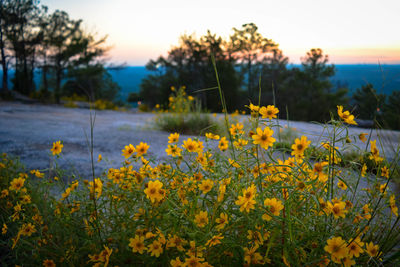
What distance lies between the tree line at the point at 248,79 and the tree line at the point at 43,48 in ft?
19.4

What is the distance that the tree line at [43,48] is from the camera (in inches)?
591

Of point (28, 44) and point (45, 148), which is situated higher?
point (28, 44)

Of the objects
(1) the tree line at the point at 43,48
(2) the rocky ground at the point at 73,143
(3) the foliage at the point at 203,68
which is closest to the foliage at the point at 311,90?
(3) the foliage at the point at 203,68

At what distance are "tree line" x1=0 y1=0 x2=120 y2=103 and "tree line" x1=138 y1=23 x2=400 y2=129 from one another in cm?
591

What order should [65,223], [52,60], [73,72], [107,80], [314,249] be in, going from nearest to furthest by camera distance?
1. [314,249]
2. [65,223]
3. [73,72]
4. [52,60]
5. [107,80]

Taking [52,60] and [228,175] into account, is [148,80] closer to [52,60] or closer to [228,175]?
[52,60]

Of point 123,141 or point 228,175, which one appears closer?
point 228,175

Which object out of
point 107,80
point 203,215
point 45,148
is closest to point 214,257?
point 203,215

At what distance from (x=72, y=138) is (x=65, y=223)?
3.46 m

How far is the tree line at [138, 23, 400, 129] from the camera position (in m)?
18.9

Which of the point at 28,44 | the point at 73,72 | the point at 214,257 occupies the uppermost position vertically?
the point at 28,44

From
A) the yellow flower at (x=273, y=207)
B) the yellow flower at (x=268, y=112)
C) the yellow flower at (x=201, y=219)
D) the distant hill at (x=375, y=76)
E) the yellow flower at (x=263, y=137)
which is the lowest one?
the yellow flower at (x=201, y=219)

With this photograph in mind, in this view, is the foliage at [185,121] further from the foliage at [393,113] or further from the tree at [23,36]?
the tree at [23,36]

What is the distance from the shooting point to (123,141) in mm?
4223
